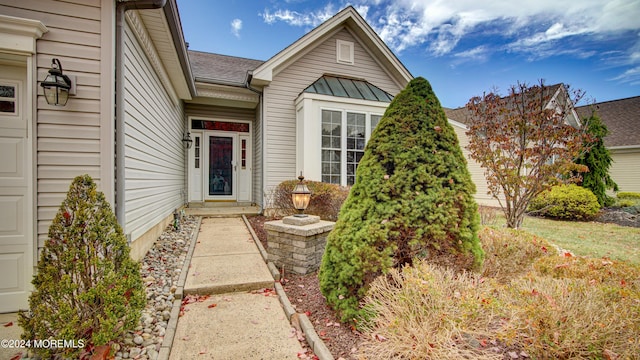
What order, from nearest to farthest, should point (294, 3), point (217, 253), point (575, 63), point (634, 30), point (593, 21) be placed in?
1. point (217, 253)
2. point (593, 21)
3. point (294, 3)
4. point (634, 30)
5. point (575, 63)

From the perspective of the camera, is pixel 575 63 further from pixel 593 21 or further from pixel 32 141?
pixel 32 141

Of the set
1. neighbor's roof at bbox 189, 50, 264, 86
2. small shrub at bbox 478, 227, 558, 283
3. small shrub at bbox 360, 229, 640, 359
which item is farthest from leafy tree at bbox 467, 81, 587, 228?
neighbor's roof at bbox 189, 50, 264, 86

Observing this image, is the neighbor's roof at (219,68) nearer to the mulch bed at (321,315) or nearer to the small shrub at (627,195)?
the mulch bed at (321,315)

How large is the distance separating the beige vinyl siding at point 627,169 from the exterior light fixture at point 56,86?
1898 cm

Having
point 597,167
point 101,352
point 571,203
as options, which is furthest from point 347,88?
point 597,167

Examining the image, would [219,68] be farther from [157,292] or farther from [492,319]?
[492,319]

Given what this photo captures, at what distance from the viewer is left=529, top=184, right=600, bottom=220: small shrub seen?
891cm

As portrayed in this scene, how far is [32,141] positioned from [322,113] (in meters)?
5.74

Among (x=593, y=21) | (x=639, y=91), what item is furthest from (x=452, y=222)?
(x=639, y=91)

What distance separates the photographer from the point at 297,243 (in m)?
3.75

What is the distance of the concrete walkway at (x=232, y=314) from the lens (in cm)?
220

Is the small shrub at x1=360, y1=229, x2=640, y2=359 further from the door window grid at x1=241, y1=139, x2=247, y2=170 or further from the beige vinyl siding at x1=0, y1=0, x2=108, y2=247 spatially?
the door window grid at x1=241, y1=139, x2=247, y2=170

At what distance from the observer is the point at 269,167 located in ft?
25.3

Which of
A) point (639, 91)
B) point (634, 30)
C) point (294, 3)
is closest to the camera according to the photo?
point (294, 3)
